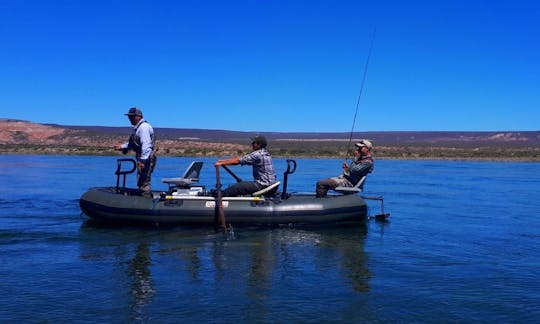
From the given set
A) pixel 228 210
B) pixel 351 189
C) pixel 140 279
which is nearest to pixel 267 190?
pixel 228 210

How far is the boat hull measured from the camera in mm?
11531

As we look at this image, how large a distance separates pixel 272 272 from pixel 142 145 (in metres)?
4.85

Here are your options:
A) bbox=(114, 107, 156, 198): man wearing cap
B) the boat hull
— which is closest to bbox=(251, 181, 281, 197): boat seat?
the boat hull

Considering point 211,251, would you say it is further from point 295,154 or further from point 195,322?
point 295,154

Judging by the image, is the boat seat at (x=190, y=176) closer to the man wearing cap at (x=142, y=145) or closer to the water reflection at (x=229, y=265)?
the man wearing cap at (x=142, y=145)

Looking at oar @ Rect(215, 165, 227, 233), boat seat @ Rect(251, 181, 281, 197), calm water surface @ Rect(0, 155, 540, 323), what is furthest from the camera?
boat seat @ Rect(251, 181, 281, 197)

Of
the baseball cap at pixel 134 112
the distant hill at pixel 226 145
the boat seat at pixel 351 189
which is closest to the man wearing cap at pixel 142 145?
the baseball cap at pixel 134 112

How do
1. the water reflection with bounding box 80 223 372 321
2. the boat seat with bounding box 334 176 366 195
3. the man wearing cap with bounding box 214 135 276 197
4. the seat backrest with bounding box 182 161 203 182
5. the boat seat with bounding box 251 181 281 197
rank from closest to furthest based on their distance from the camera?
the water reflection with bounding box 80 223 372 321
the man wearing cap with bounding box 214 135 276 197
the boat seat with bounding box 251 181 281 197
the boat seat with bounding box 334 176 366 195
the seat backrest with bounding box 182 161 203 182

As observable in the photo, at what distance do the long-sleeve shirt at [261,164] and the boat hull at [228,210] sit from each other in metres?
0.43

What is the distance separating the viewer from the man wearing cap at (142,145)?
38.9 feet

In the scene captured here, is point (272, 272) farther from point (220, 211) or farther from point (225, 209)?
point (225, 209)

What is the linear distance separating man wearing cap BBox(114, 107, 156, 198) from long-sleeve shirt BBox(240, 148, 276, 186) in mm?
1993

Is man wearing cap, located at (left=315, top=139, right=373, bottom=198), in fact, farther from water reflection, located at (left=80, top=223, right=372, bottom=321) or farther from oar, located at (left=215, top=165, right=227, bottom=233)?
oar, located at (left=215, top=165, right=227, bottom=233)

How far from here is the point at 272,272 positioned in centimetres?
834
